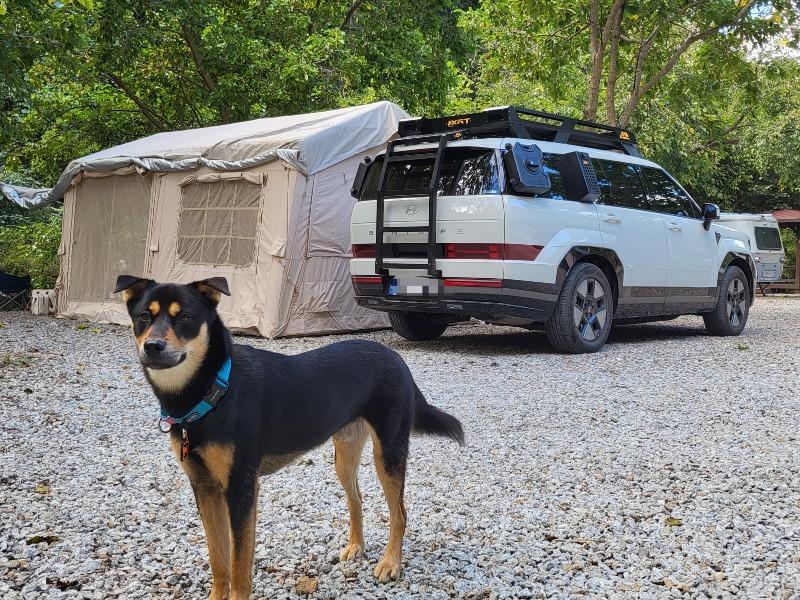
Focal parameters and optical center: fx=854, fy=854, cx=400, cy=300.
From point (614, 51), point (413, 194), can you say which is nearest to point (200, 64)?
point (614, 51)

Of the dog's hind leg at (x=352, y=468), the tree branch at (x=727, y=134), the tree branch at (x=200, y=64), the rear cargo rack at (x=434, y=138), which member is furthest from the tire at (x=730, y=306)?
the tree branch at (x=727, y=134)

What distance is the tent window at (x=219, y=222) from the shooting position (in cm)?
1111

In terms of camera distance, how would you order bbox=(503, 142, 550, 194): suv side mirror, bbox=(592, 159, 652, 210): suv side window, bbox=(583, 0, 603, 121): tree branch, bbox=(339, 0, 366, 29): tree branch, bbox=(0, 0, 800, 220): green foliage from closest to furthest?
1. bbox=(503, 142, 550, 194): suv side mirror
2. bbox=(592, 159, 652, 210): suv side window
3. bbox=(583, 0, 603, 121): tree branch
4. bbox=(0, 0, 800, 220): green foliage
5. bbox=(339, 0, 366, 29): tree branch

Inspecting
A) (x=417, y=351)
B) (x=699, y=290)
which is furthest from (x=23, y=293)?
(x=699, y=290)

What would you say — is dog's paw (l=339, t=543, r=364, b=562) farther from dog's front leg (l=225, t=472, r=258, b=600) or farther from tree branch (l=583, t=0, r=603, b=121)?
tree branch (l=583, t=0, r=603, b=121)

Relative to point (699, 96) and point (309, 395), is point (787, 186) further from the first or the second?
point (309, 395)

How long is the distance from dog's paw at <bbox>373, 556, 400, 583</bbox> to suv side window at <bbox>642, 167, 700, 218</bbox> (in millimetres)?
7808

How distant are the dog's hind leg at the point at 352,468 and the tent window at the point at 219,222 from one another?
7.76 meters

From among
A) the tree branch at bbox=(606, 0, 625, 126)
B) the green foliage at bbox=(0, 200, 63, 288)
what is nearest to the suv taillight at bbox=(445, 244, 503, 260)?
the tree branch at bbox=(606, 0, 625, 126)

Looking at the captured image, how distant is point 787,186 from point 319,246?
78.3 feet

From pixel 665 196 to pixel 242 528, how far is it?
877cm

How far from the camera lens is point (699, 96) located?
17922mm

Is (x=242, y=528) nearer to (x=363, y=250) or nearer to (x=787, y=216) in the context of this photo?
(x=363, y=250)

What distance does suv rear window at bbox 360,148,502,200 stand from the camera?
8.62 m
